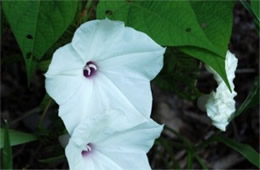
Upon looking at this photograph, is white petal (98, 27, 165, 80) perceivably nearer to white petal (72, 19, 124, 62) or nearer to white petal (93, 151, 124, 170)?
white petal (72, 19, 124, 62)

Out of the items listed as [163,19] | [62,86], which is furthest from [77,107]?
[163,19]

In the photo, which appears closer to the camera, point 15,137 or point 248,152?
point 15,137

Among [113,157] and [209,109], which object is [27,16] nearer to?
[113,157]

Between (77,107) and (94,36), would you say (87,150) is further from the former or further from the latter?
(94,36)

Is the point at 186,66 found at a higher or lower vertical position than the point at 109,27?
lower

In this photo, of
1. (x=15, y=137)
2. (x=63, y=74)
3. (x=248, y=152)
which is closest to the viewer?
(x=63, y=74)

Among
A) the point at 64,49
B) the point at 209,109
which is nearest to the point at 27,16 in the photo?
the point at 64,49
